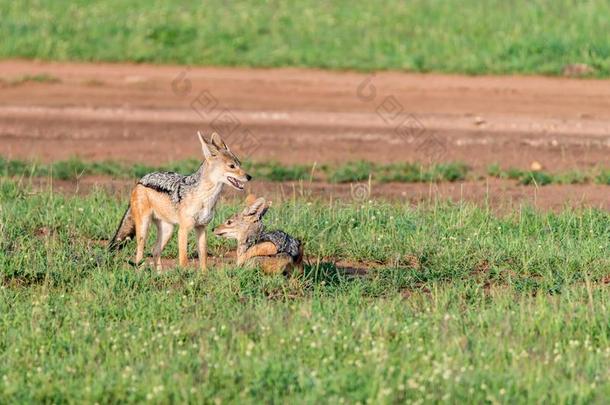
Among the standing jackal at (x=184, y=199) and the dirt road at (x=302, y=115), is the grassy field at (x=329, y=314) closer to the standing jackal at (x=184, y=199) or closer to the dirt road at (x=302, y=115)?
the standing jackal at (x=184, y=199)

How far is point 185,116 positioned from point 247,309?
8.85m

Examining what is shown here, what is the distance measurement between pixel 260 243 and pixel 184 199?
0.59 meters

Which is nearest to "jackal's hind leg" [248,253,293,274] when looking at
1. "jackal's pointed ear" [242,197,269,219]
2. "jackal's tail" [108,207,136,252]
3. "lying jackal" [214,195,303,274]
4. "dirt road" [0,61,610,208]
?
"lying jackal" [214,195,303,274]

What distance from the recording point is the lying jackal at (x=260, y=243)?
864 cm

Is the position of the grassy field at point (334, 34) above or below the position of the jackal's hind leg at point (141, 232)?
below

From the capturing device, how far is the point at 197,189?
882 centimetres

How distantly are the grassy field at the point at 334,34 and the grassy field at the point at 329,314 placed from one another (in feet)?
26.2

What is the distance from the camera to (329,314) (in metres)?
7.98

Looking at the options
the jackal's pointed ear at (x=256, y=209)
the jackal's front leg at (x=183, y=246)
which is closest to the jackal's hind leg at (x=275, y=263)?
the jackal's pointed ear at (x=256, y=209)

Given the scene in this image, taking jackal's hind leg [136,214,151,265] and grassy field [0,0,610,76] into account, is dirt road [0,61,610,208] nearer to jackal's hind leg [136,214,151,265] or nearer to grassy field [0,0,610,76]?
grassy field [0,0,610,76]

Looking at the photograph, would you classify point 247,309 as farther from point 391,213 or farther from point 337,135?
point 337,135

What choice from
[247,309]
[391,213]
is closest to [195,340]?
[247,309]

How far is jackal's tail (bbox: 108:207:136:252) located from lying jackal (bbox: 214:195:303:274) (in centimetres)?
87

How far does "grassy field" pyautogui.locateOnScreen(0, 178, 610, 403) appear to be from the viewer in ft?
22.4
